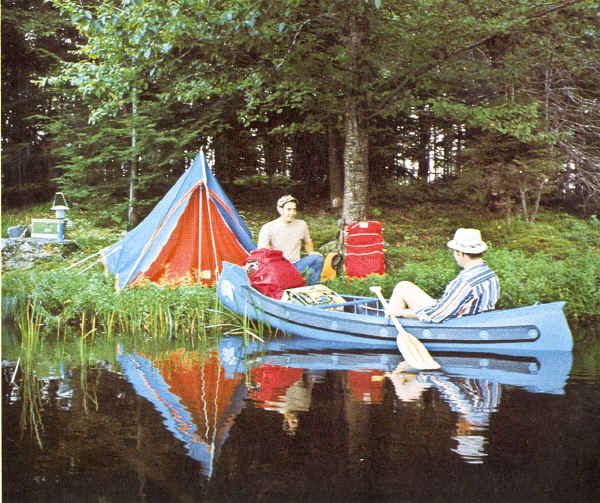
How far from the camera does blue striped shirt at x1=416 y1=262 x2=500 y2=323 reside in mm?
4152

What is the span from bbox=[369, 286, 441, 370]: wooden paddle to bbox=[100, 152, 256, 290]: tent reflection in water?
9.38ft

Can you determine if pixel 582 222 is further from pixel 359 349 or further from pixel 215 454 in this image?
pixel 215 454

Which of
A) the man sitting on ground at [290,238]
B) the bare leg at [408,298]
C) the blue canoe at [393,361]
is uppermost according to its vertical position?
the man sitting on ground at [290,238]

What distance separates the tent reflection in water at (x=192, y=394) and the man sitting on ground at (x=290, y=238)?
1.58 m

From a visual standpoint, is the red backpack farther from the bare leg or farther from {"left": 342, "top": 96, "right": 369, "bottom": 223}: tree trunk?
{"left": 342, "top": 96, "right": 369, "bottom": 223}: tree trunk

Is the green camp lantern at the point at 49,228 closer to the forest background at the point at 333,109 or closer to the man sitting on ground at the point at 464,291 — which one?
the forest background at the point at 333,109

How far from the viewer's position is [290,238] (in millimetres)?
5969

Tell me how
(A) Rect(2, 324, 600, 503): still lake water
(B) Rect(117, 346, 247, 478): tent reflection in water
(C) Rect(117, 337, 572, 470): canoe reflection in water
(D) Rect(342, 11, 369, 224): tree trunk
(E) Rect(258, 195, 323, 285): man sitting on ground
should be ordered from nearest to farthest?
1. (A) Rect(2, 324, 600, 503): still lake water
2. (B) Rect(117, 346, 247, 478): tent reflection in water
3. (C) Rect(117, 337, 572, 470): canoe reflection in water
4. (E) Rect(258, 195, 323, 285): man sitting on ground
5. (D) Rect(342, 11, 369, 224): tree trunk

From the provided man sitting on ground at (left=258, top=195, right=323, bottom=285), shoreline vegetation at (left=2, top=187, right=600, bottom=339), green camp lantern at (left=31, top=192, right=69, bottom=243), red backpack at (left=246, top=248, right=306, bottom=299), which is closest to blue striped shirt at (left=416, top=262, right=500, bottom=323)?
red backpack at (left=246, top=248, right=306, bottom=299)

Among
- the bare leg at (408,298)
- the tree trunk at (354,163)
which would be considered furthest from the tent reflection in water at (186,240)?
the bare leg at (408,298)

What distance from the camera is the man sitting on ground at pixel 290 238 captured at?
19.2 ft

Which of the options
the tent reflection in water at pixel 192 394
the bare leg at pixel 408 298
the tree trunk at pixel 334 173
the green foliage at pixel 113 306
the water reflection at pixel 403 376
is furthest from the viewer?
the tree trunk at pixel 334 173

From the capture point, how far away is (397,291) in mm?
4660

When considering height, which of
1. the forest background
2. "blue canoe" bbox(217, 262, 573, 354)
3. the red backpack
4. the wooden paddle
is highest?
the forest background
